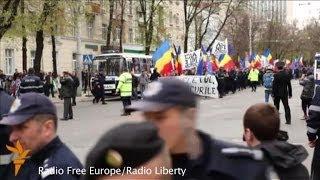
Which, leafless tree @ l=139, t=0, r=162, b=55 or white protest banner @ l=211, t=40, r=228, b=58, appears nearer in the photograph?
white protest banner @ l=211, t=40, r=228, b=58

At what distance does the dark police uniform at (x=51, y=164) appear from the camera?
3271 millimetres

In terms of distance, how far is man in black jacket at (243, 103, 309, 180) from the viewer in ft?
11.0

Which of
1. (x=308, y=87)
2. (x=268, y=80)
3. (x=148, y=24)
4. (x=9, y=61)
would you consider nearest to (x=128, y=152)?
(x=308, y=87)

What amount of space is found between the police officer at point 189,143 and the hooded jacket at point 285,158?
511 mm

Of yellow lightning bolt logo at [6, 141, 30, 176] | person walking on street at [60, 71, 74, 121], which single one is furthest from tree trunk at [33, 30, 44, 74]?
yellow lightning bolt logo at [6, 141, 30, 176]

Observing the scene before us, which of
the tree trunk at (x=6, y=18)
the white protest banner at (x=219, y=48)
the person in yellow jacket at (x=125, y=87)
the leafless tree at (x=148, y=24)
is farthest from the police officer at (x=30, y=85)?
the leafless tree at (x=148, y=24)

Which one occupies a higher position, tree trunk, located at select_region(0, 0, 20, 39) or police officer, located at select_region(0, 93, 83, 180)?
tree trunk, located at select_region(0, 0, 20, 39)

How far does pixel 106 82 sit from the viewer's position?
109ft

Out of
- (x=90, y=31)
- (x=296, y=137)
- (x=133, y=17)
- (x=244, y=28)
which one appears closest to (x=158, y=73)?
(x=296, y=137)

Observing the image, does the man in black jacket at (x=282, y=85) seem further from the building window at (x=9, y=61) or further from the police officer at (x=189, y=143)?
the building window at (x=9, y=61)

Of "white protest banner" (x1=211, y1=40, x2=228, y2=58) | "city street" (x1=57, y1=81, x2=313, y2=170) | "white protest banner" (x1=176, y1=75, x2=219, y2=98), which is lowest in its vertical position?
"city street" (x1=57, y1=81, x2=313, y2=170)

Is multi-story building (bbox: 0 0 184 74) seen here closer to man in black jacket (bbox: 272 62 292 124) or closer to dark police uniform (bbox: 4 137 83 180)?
man in black jacket (bbox: 272 62 292 124)

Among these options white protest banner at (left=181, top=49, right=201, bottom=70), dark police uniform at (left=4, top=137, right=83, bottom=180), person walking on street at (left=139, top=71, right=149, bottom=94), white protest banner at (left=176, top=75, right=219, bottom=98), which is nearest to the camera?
dark police uniform at (left=4, top=137, right=83, bottom=180)

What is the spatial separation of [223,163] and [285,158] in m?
0.72
